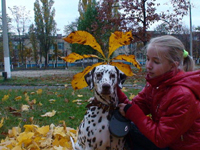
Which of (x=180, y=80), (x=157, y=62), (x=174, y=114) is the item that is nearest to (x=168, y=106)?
(x=174, y=114)

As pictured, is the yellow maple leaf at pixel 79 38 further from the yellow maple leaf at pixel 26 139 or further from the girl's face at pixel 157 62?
the yellow maple leaf at pixel 26 139

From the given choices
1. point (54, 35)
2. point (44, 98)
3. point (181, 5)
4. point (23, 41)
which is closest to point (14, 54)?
point (23, 41)

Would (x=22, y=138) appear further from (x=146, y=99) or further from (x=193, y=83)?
(x=193, y=83)

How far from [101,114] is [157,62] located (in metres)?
0.72

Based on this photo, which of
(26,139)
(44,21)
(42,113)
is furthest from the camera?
(44,21)

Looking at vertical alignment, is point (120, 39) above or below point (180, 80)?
above

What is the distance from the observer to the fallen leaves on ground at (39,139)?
2980 millimetres

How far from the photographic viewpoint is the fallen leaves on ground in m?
2.98

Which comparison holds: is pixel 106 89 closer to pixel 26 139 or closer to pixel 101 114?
pixel 101 114

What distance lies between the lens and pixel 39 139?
3139mm

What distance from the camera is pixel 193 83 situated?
1.90 meters

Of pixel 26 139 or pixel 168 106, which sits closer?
pixel 168 106

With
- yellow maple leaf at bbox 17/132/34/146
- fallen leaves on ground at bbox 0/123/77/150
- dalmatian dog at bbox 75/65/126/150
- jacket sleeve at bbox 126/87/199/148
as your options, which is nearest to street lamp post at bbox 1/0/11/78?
fallen leaves on ground at bbox 0/123/77/150

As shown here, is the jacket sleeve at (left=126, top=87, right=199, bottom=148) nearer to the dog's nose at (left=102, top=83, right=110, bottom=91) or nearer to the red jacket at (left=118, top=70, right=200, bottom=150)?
the red jacket at (left=118, top=70, right=200, bottom=150)
